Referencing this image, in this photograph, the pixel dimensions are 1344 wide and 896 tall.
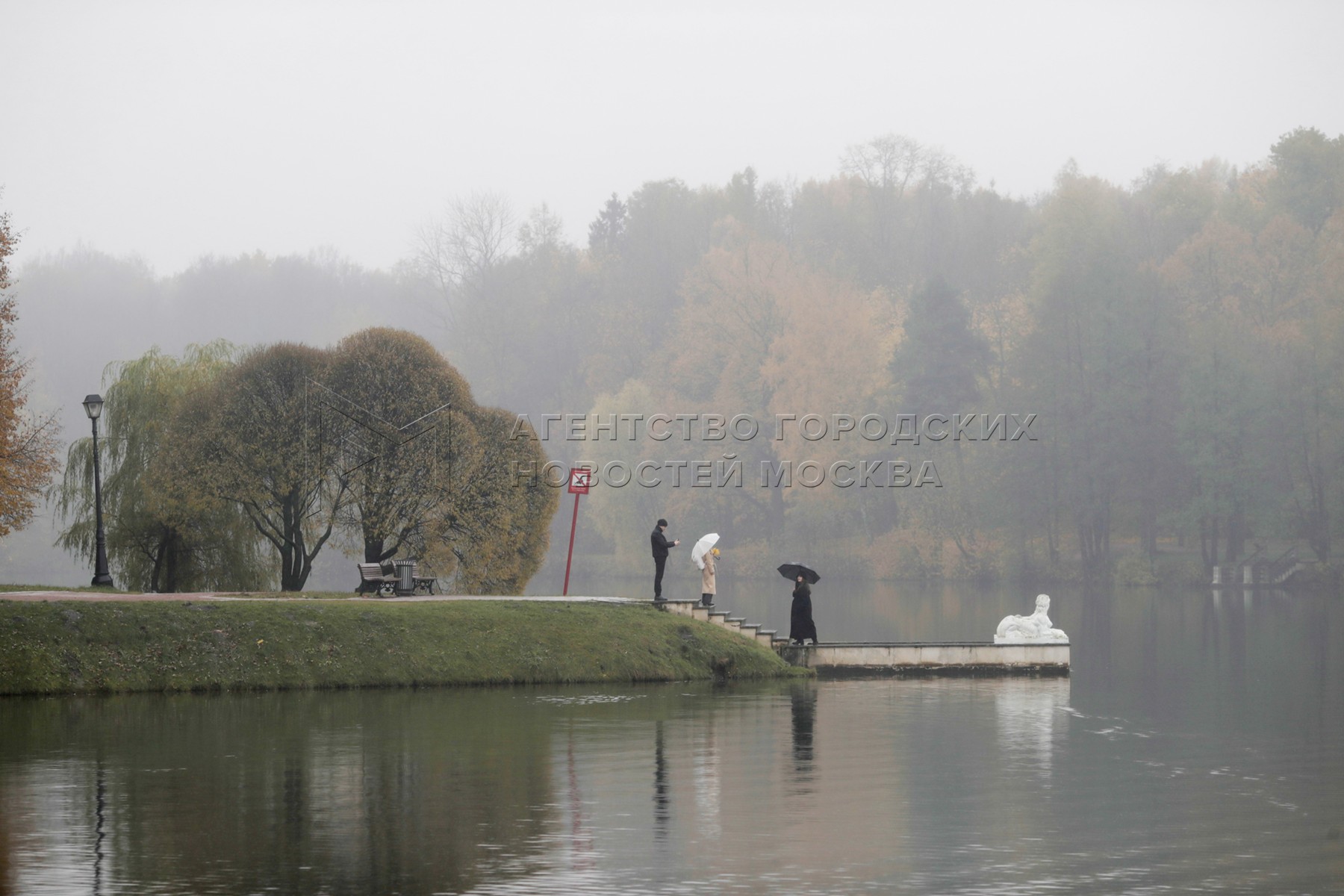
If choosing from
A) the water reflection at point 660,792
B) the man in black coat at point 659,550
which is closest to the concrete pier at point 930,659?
the man in black coat at point 659,550

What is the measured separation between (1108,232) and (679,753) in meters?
73.8

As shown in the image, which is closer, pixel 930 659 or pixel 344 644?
pixel 344 644

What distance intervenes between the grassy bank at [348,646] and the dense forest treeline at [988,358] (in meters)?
54.8

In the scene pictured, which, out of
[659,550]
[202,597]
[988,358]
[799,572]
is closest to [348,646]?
[202,597]

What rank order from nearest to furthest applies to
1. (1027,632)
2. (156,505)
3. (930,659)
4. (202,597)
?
(202,597), (930,659), (1027,632), (156,505)

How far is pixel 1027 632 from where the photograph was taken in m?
35.5

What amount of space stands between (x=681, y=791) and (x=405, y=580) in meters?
19.0

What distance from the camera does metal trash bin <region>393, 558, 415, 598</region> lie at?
120 ft

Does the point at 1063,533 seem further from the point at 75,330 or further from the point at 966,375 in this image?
the point at 75,330

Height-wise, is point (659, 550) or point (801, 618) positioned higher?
point (659, 550)

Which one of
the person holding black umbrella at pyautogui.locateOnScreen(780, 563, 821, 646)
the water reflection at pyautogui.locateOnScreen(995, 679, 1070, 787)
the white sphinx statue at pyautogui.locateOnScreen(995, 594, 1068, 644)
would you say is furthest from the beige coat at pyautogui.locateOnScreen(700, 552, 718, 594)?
the water reflection at pyautogui.locateOnScreen(995, 679, 1070, 787)

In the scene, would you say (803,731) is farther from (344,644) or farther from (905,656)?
(905,656)

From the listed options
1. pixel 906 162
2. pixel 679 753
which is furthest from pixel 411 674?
pixel 906 162

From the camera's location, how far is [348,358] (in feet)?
138
